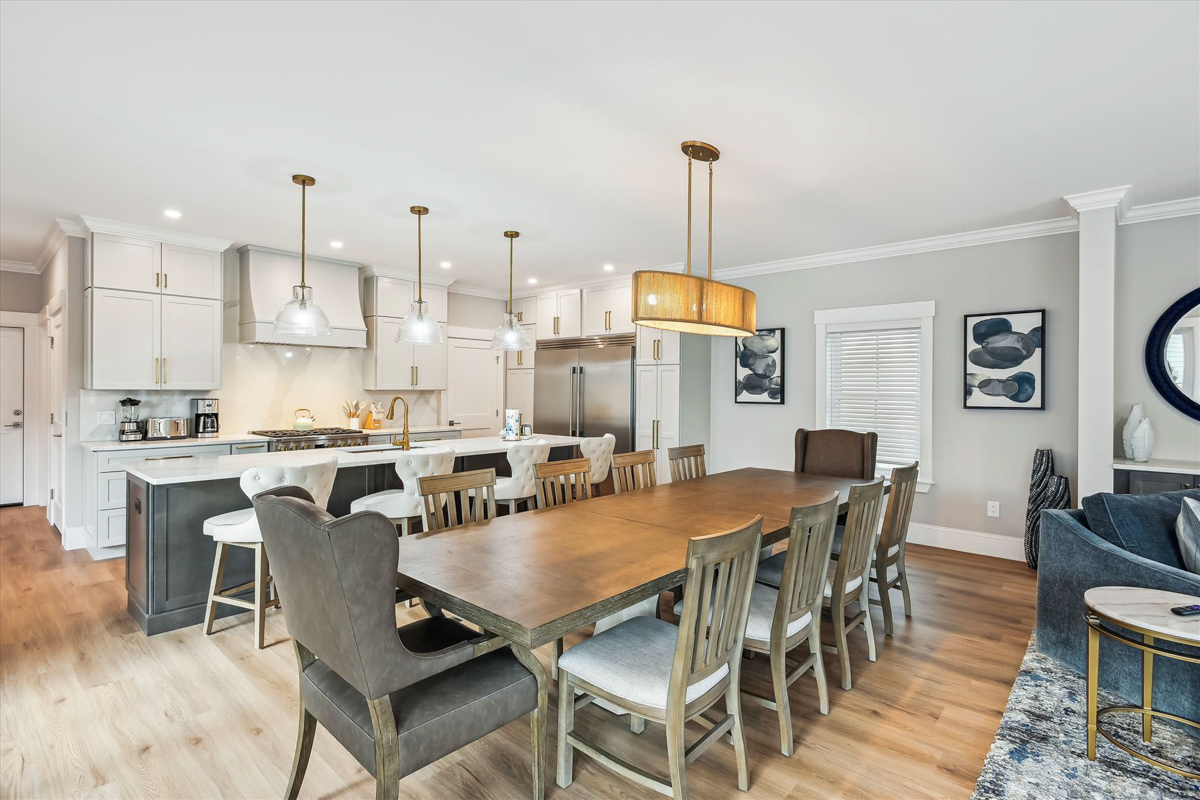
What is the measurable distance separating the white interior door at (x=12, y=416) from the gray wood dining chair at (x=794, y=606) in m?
7.64

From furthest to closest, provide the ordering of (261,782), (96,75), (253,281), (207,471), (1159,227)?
(253,281) → (1159,227) → (207,471) → (96,75) → (261,782)

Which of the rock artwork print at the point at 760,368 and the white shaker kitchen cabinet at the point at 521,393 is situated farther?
the white shaker kitchen cabinet at the point at 521,393

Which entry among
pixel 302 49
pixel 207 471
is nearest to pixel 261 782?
pixel 207 471

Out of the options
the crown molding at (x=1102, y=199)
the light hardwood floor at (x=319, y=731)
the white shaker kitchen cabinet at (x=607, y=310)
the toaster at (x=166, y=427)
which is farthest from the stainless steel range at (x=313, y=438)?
the crown molding at (x=1102, y=199)

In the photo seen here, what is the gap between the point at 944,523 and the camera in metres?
4.73

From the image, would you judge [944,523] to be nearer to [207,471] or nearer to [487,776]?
[487,776]

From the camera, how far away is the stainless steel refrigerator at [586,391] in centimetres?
609

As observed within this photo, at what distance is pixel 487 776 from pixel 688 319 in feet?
6.25

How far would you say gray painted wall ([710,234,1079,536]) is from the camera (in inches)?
166

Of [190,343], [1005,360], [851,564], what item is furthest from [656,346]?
[190,343]

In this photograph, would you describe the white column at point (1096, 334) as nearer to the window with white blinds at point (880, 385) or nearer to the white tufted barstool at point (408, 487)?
the window with white blinds at point (880, 385)

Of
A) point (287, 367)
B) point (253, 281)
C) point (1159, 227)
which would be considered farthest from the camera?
point (287, 367)

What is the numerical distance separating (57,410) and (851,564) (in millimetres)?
6229

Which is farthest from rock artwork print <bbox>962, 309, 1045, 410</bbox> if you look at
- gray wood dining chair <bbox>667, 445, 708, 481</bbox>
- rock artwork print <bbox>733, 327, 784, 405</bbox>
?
gray wood dining chair <bbox>667, 445, 708, 481</bbox>
